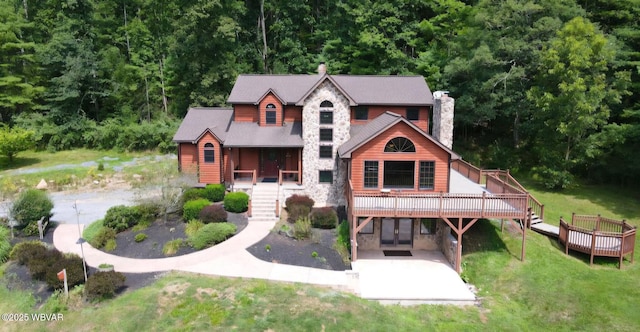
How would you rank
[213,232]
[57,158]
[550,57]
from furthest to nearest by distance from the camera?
[57,158] < [550,57] < [213,232]

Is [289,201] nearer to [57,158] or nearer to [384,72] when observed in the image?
[384,72]

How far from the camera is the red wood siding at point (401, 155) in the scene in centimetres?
1944

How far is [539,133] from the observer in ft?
88.7

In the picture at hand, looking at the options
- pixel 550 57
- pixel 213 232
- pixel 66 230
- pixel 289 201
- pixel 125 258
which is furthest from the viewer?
pixel 550 57

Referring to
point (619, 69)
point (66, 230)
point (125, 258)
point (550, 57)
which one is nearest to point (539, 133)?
point (550, 57)

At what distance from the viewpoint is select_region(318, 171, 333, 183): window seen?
23422 millimetres

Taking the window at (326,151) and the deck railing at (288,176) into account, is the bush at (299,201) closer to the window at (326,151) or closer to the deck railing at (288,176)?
the deck railing at (288,176)

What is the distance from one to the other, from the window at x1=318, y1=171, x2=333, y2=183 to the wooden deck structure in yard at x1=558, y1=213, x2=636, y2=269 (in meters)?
11.4

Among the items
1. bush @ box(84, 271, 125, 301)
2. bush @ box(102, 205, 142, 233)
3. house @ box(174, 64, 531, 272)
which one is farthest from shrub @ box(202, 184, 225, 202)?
bush @ box(84, 271, 125, 301)

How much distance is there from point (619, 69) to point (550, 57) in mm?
6483

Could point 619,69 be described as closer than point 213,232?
No

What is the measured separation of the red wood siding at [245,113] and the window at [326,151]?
5203 mm

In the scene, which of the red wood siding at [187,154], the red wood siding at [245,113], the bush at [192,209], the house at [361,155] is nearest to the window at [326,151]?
the house at [361,155]

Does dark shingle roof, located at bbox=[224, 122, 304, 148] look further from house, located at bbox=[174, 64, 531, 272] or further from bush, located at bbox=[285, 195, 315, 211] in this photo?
bush, located at bbox=[285, 195, 315, 211]
